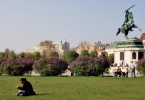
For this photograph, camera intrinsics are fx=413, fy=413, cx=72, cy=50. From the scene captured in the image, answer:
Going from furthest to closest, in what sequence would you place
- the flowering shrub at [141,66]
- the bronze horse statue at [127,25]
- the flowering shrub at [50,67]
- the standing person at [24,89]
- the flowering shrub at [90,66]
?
the bronze horse statue at [127,25] < the flowering shrub at [50,67] < the flowering shrub at [90,66] < the flowering shrub at [141,66] < the standing person at [24,89]

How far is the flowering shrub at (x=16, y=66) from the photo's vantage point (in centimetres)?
4044

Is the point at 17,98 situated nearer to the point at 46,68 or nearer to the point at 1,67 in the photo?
the point at 46,68

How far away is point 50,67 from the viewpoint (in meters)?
38.7

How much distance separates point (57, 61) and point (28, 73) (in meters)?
4.96

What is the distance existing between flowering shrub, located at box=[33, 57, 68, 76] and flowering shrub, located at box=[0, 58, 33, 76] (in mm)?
1615

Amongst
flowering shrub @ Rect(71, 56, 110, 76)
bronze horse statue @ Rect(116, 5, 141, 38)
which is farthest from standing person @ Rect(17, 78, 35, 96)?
bronze horse statue @ Rect(116, 5, 141, 38)

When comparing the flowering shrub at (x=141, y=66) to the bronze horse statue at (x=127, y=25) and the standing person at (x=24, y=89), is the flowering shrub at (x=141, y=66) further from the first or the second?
the standing person at (x=24, y=89)

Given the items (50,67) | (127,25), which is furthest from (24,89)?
(127,25)

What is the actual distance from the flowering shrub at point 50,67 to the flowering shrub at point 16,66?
162 centimetres

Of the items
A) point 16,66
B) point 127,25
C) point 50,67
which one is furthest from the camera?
A: point 127,25

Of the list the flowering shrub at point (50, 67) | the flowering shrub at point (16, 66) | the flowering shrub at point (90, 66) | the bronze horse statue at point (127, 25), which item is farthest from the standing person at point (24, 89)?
the bronze horse statue at point (127, 25)

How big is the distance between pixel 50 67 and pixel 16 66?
147 inches

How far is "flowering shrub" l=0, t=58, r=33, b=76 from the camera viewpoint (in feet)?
133

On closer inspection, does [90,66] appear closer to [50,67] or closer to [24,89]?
[50,67]
